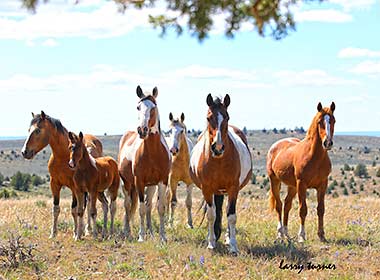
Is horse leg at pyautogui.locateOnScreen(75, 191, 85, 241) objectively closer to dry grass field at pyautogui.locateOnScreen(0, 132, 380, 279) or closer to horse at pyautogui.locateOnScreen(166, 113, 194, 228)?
dry grass field at pyautogui.locateOnScreen(0, 132, 380, 279)

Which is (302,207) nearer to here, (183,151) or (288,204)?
(288,204)

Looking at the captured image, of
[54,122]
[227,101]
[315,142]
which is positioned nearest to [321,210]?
[315,142]

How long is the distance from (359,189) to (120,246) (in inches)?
1390

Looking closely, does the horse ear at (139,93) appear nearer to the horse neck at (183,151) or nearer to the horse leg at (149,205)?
the horse leg at (149,205)

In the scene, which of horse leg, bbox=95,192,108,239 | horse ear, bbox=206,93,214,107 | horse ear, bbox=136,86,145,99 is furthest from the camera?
horse leg, bbox=95,192,108,239

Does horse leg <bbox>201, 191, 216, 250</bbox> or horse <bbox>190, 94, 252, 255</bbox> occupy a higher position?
horse <bbox>190, 94, 252, 255</bbox>

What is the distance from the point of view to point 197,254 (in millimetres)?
9945

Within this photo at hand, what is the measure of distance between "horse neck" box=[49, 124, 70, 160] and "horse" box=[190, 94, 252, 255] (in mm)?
2444

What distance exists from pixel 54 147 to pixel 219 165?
3241mm

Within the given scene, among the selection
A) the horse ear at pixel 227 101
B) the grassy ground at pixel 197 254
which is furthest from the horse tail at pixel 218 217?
the horse ear at pixel 227 101

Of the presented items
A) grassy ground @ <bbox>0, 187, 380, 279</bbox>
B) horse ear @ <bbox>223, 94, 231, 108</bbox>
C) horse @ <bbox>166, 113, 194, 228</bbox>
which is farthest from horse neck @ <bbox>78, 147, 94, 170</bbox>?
horse @ <bbox>166, 113, 194, 228</bbox>

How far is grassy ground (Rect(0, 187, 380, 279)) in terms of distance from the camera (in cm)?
877

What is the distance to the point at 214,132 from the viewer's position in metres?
9.93

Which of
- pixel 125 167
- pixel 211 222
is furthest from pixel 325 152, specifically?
pixel 125 167
